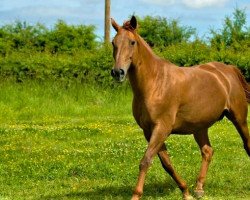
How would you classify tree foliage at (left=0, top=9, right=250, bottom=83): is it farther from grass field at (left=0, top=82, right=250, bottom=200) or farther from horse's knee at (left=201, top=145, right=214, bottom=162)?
horse's knee at (left=201, top=145, right=214, bottom=162)

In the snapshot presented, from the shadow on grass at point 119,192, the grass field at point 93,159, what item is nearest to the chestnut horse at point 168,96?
the shadow on grass at point 119,192

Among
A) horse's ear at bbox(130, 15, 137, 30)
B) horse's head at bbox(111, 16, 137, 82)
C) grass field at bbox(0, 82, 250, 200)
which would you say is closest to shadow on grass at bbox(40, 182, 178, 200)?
grass field at bbox(0, 82, 250, 200)

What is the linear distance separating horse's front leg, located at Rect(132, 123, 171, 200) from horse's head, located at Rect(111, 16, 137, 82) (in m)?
0.89

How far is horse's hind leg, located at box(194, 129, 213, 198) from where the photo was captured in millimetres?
8523

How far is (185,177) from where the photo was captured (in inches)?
382

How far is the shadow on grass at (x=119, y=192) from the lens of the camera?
8.45 m

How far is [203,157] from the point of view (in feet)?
29.1

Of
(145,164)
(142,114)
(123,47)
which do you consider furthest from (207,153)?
(123,47)

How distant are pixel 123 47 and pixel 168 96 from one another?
94 cm

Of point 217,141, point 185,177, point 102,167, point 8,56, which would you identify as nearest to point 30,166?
point 102,167

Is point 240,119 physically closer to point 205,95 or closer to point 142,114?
point 205,95

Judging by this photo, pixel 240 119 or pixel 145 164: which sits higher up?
pixel 240 119

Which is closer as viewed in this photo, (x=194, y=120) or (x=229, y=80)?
(x=194, y=120)

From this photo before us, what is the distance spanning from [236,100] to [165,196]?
1.68 metres
